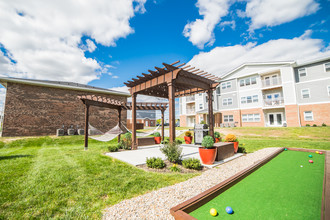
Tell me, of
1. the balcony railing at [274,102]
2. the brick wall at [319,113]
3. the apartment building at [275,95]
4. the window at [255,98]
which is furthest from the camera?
the window at [255,98]

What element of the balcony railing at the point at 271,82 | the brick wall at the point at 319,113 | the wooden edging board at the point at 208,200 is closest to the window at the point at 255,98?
the balcony railing at the point at 271,82

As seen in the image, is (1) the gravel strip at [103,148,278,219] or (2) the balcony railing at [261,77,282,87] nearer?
(1) the gravel strip at [103,148,278,219]

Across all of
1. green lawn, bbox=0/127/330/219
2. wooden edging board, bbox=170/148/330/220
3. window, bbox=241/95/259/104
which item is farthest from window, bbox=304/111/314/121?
green lawn, bbox=0/127/330/219

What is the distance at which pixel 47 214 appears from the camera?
2055mm

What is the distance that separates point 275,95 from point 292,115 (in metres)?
3.34

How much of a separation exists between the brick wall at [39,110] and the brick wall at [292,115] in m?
22.5

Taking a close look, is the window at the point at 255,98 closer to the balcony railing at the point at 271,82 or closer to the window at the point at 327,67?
the balcony railing at the point at 271,82

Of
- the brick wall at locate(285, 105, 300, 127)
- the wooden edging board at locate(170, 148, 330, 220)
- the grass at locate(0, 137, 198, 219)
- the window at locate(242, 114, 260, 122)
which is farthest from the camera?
the window at locate(242, 114, 260, 122)

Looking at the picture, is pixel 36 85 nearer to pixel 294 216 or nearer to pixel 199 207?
pixel 199 207

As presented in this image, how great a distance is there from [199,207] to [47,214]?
219 centimetres

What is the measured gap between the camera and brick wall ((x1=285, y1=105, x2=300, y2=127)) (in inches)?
663

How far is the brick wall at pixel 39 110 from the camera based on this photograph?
11.6 m

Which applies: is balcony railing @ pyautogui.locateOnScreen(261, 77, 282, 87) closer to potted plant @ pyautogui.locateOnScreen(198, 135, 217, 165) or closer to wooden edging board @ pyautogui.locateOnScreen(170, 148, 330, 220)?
potted plant @ pyautogui.locateOnScreen(198, 135, 217, 165)

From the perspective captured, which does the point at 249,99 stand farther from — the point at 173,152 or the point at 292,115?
the point at 173,152
